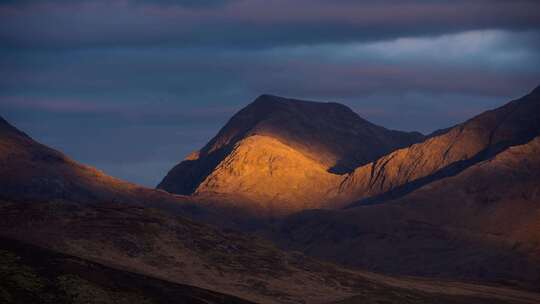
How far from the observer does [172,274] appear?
3681 inches

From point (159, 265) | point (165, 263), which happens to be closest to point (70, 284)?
point (159, 265)

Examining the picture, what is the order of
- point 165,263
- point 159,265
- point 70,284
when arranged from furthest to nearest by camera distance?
point 165,263 → point 159,265 → point 70,284

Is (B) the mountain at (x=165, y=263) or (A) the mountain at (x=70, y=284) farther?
(B) the mountain at (x=165, y=263)

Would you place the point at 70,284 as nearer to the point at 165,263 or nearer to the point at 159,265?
the point at 159,265

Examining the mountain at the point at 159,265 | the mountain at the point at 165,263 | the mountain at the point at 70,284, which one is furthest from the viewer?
the mountain at the point at 165,263

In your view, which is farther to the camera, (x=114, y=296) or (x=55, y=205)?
(x=55, y=205)

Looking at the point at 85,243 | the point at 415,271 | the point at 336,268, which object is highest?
the point at 85,243

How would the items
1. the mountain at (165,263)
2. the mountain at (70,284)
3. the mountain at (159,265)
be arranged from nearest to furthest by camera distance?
1. the mountain at (70,284)
2. the mountain at (159,265)
3. the mountain at (165,263)

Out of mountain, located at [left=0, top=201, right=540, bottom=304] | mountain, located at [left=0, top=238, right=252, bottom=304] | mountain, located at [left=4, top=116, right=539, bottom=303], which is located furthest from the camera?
mountain, located at [left=0, top=201, right=540, bottom=304]

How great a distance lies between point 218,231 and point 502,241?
87.6 m

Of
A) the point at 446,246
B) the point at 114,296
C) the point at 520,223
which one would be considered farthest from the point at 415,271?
the point at 114,296

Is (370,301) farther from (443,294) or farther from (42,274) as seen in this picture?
(42,274)

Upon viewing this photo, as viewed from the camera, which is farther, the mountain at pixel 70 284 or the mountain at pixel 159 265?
the mountain at pixel 159 265

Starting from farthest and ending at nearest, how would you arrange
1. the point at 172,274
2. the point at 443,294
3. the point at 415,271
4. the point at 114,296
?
the point at 415,271 → the point at 443,294 → the point at 172,274 → the point at 114,296
